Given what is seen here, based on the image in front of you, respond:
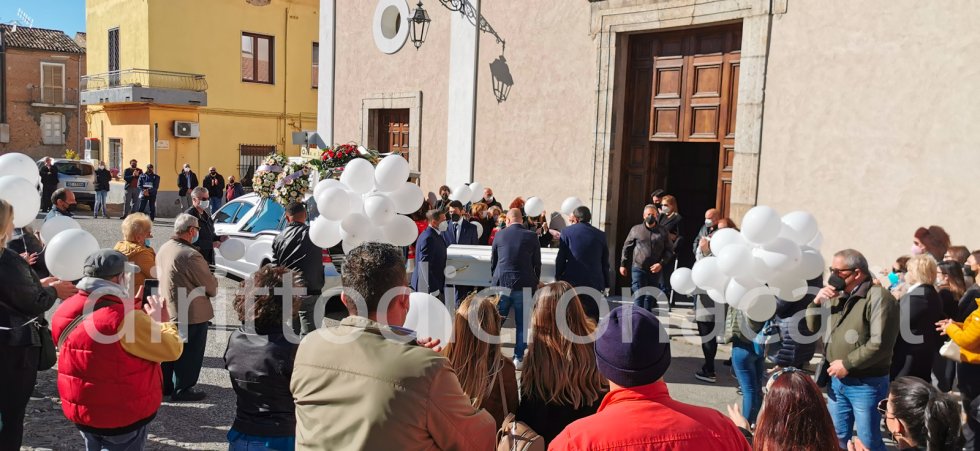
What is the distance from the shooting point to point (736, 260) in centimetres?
493

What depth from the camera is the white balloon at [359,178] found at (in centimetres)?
663

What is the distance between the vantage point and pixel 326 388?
2475 mm

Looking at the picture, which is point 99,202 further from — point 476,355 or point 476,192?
point 476,355

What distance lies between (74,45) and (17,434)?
127ft

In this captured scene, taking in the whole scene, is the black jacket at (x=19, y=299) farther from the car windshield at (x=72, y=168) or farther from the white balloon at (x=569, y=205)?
the car windshield at (x=72, y=168)

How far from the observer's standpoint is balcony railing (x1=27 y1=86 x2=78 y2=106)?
3556 centimetres

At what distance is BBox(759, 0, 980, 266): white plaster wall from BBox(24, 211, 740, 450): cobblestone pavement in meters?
2.16

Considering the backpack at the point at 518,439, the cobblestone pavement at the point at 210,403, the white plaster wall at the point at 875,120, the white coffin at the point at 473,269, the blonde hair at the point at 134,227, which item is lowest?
the cobblestone pavement at the point at 210,403

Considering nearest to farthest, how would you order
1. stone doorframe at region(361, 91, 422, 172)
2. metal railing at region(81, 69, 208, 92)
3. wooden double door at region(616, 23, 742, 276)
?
wooden double door at region(616, 23, 742, 276) < stone doorframe at region(361, 91, 422, 172) < metal railing at region(81, 69, 208, 92)

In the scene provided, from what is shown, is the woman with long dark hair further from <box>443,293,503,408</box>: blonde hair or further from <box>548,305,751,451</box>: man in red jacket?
<box>443,293,503,408</box>: blonde hair

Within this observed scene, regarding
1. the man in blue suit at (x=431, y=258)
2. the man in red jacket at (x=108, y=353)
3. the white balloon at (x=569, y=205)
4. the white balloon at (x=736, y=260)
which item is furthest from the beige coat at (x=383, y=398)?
the white balloon at (x=569, y=205)

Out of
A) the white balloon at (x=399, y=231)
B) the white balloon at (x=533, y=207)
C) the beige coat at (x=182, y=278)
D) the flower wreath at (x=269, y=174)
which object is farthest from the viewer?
the white balloon at (x=533, y=207)

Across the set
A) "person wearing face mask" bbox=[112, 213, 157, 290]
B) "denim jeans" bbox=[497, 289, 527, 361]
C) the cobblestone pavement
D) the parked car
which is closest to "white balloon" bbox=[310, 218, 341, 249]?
"person wearing face mask" bbox=[112, 213, 157, 290]

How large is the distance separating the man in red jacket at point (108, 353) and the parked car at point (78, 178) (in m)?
19.8
